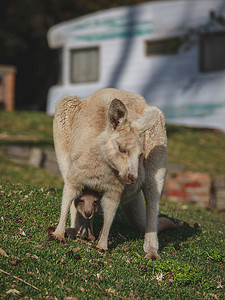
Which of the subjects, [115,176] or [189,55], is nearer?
[115,176]

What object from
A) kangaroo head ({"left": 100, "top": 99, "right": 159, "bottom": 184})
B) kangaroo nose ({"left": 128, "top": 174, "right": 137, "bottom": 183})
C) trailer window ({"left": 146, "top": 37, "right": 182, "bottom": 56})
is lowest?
kangaroo nose ({"left": 128, "top": 174, "right": 137, "bottom": 183})

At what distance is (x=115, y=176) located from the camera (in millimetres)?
4762

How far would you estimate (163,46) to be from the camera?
18422mm

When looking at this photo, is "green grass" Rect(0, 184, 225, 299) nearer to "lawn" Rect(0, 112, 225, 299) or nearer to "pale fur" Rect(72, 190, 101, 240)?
"lawn" Rect(0, 112, 225, 299)

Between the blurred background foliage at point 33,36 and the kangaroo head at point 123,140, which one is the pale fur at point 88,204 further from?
the blurred background foliage at point 33,36

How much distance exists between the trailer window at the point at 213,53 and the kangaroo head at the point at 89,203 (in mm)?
13696

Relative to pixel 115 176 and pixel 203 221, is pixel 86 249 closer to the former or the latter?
pixel 115 176

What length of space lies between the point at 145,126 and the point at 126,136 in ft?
0.78

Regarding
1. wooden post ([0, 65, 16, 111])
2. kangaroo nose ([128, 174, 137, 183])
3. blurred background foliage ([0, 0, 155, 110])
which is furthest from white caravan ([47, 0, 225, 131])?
kangaroo nose ([128, 174, 137, 183])

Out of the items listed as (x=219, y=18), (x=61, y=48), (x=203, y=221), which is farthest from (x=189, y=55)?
(x=203, y=221)

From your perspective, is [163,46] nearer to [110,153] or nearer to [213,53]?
[213,53]

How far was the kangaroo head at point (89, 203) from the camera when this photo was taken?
16.7 feet

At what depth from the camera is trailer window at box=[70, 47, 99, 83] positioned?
65.6 ft

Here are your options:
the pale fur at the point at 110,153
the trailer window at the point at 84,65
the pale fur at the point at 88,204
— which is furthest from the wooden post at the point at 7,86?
the pale fur at the point at 88,204
